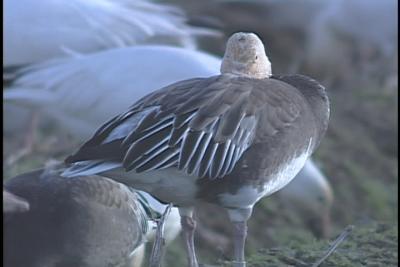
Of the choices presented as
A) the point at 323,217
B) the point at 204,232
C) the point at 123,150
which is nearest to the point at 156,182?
the point at 123,150

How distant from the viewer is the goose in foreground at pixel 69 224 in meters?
4.37

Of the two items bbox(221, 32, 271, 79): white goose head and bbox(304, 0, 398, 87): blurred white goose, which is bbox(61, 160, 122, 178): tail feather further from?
bbox(304, 0, 398, 87): blurred white goose

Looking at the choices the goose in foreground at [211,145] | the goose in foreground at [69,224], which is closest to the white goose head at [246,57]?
the goose in foreground at [211,145]

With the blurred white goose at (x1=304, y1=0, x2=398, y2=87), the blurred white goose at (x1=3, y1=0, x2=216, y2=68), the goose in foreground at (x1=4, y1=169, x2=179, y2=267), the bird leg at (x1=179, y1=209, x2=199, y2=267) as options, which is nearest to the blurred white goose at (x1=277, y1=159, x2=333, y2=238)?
the blurred white goose at (x1=3, y1=0, x2=216, y2=68)

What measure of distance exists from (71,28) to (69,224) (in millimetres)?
3588

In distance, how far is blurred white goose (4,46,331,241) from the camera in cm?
699

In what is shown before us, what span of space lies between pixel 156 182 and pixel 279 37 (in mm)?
7687

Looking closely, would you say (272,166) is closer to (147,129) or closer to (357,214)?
(147,129)

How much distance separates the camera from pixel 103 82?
23.7 ft

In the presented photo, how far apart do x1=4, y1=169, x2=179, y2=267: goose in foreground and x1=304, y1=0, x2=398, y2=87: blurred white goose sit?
6.54 metres

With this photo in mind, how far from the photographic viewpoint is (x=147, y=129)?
3.94 metres

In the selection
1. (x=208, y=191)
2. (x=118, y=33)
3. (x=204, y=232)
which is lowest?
(x=204, y=232)

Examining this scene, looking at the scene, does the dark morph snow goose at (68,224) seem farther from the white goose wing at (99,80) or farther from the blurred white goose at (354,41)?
the blurred white goose at (354,41)

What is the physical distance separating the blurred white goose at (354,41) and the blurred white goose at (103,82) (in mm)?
3487
